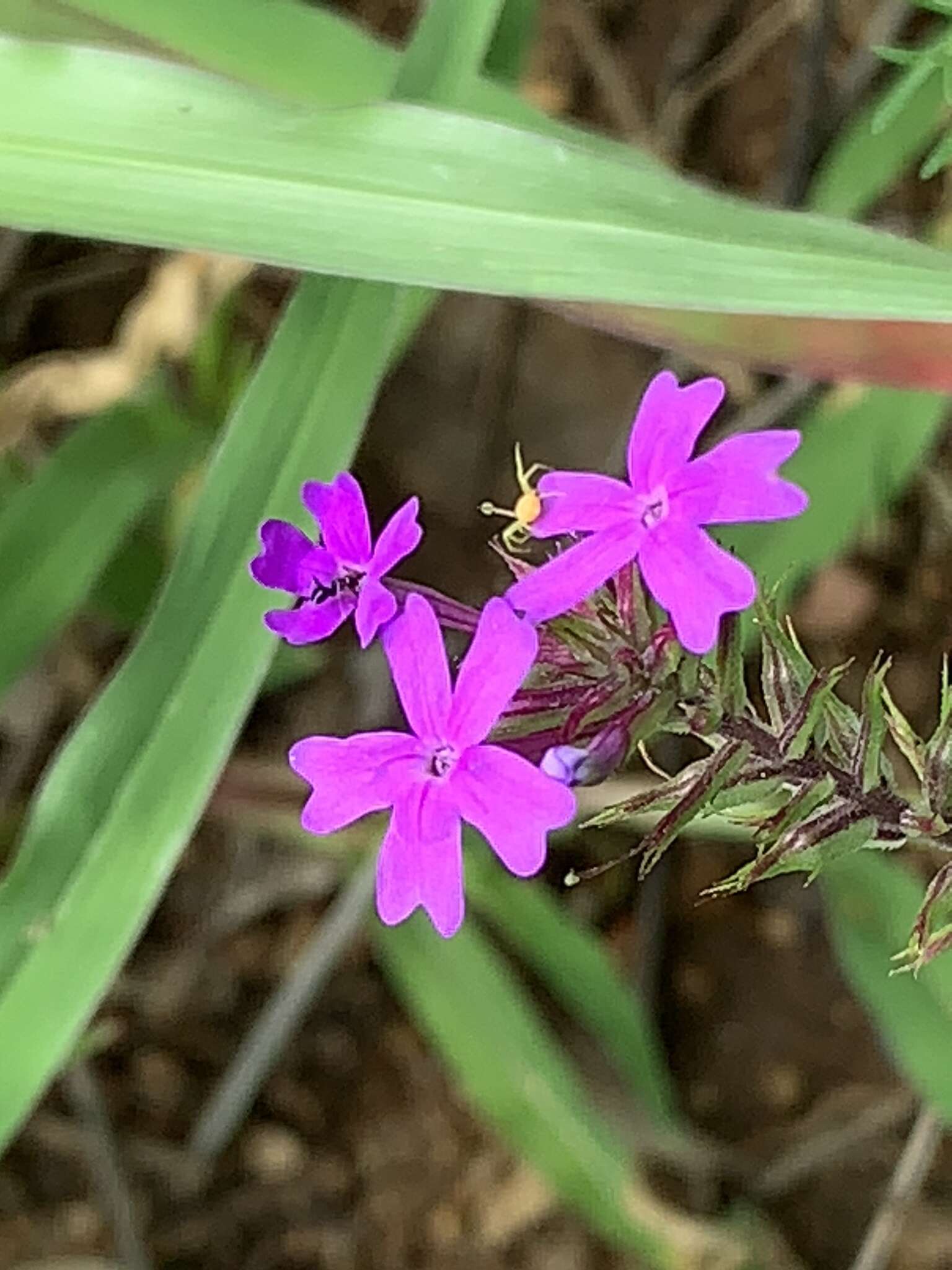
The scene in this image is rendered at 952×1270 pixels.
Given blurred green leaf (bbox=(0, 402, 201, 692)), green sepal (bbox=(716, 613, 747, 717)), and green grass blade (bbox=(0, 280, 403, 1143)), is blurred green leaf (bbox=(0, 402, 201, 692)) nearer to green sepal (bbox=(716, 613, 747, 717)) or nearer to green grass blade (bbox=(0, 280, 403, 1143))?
green grass blade (bbox=(0, 280, 403, 1143))

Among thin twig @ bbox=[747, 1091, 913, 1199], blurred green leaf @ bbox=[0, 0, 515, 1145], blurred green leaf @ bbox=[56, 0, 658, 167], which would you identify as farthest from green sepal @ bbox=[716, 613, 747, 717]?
thin twig @ bbox=[747, 1091, 913, 1199]

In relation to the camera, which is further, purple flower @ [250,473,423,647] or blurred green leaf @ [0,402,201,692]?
blurred green leaf @ [0,402,201,692]

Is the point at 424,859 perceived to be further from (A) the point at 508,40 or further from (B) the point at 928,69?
(A) the point at 508,40

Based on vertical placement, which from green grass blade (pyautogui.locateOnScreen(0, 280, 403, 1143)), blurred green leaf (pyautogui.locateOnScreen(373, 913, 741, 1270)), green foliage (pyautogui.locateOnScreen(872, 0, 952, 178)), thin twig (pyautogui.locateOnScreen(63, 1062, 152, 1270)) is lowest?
thin twig (pyautogui.locateOnScreen(63, 1062, 152, 1270))

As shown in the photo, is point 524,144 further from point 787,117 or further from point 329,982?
point 329,982

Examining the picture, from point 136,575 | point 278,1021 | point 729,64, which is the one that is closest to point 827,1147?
point 278,1021

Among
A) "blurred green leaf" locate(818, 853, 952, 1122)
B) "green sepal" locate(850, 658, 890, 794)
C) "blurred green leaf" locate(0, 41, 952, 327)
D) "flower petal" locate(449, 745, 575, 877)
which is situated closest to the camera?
"flower petal" locate(449, 745, 575, 877)

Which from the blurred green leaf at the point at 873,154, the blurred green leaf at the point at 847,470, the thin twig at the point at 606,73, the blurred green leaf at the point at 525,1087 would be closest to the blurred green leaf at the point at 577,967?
the blurred green leaf at the point at 525,1087
